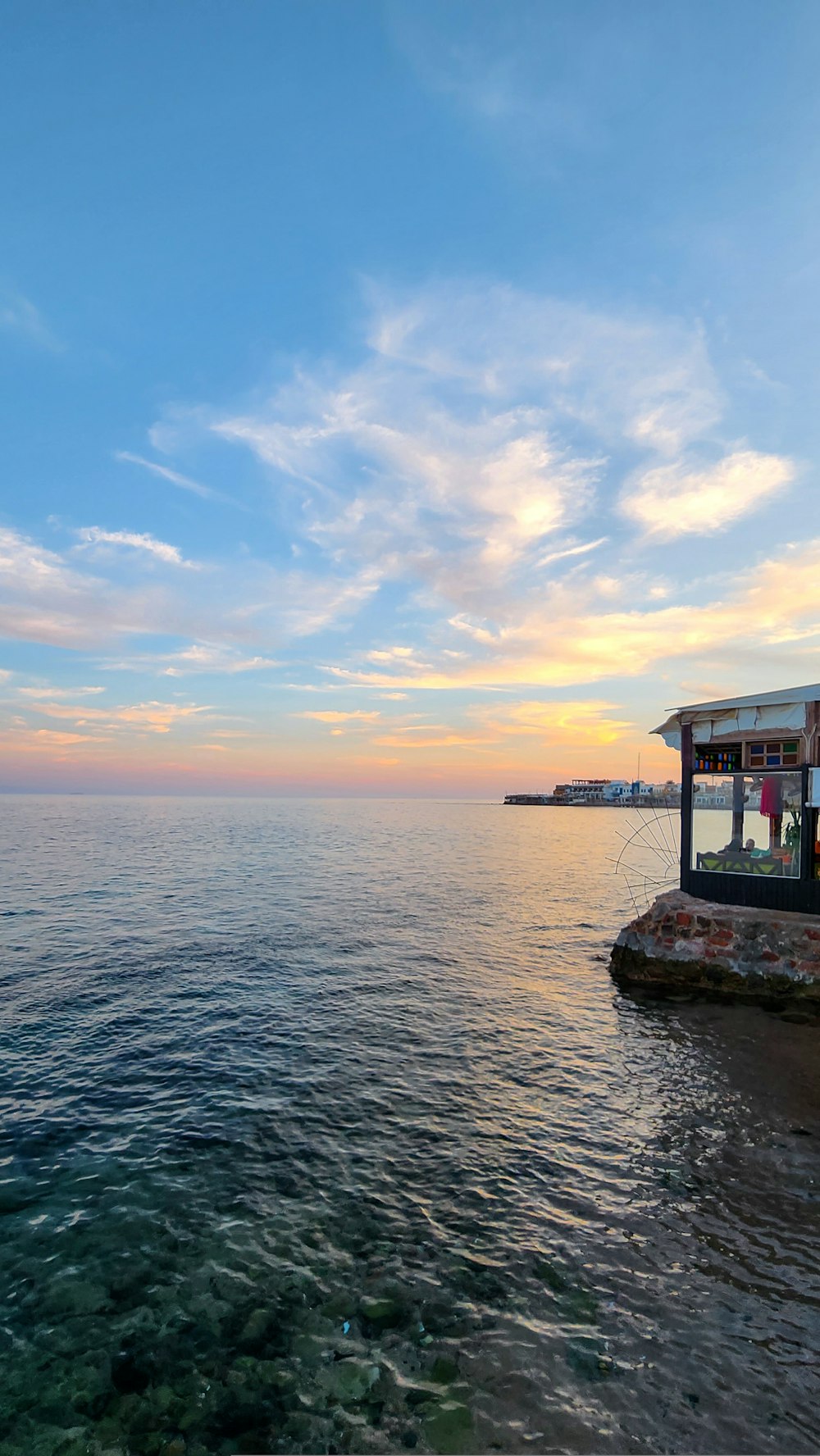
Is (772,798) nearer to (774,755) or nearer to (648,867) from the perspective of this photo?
(774,755)

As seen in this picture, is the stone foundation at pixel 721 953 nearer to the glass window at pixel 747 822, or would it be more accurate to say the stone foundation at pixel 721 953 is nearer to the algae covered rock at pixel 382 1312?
the glass window at pixel 747 822

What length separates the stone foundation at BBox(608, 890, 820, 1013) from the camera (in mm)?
17406

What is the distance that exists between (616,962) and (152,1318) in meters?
17.3

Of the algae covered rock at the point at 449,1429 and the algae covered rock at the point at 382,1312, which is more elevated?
the algae covered rock at the point at 449,1429

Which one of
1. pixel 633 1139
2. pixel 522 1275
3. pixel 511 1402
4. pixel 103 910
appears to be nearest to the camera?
pixel 511 1402

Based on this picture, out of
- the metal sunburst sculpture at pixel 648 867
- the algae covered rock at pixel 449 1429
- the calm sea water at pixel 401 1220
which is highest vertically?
the algae covered rock at pixel 449 1429

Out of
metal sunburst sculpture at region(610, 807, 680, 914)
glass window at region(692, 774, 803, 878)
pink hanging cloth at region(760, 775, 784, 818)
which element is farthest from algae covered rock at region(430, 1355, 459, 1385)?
metal sunburst sculpture at region(610, 807, 680, 914)

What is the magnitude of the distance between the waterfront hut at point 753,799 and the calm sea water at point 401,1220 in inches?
175

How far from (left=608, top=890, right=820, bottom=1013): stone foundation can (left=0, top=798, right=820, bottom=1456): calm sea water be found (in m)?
1.94

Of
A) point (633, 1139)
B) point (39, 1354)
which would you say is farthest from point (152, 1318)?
point (633, 1139)

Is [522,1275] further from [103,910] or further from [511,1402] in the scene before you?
[103,910]

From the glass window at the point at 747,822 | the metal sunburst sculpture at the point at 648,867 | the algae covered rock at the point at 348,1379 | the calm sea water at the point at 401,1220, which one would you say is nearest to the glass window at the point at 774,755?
the glass window at the point at 747,822

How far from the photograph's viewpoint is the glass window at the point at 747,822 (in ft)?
60.8

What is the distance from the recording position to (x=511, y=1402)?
5.69 m
